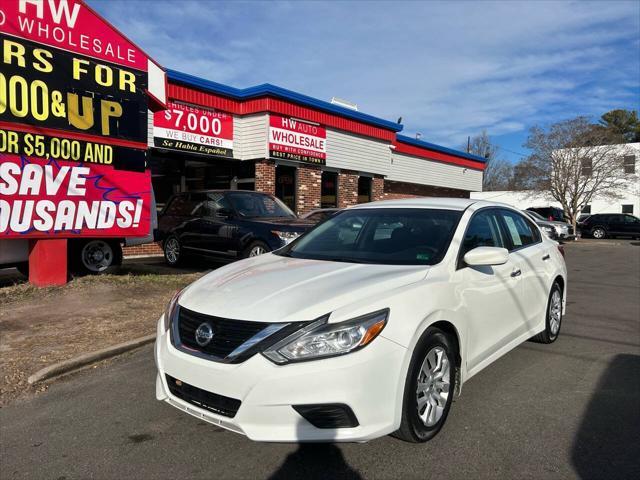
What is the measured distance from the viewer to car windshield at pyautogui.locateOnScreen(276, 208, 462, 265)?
3.75m

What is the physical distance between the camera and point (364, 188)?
62.0 ft

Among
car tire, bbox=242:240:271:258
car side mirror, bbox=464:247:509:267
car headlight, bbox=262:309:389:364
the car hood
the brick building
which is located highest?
the brick building

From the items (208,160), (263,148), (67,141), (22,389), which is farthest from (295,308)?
(208,160)

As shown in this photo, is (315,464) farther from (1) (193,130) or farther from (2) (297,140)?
(2) (297,140)

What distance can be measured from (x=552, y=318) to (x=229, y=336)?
4043 mm

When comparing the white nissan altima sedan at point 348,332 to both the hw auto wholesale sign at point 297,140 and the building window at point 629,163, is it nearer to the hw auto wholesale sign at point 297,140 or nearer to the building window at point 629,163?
the hw auto wholesale sign at point 297,140

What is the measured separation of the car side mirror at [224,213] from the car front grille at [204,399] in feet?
23.1

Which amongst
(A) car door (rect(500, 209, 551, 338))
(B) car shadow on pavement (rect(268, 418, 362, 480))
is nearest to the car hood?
(B) car shadow on pavement (rect(268, 418, 362, 480))

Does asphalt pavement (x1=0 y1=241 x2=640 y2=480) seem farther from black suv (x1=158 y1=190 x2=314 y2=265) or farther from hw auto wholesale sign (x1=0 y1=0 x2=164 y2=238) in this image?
black suv (x1=158 y1=190 x2=314 y2=265)

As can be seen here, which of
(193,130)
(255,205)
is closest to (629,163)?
(193,130)

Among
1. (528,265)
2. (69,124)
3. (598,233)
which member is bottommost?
(598,233)

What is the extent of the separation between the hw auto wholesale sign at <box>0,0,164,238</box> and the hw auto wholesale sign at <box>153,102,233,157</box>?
13.1 feet

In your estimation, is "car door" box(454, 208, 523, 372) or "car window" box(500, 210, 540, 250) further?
"car window" box(500, 210, 540, 250)

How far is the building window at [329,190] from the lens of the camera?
1692 centimetres
